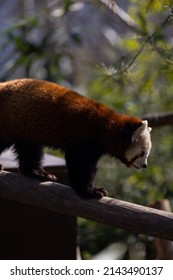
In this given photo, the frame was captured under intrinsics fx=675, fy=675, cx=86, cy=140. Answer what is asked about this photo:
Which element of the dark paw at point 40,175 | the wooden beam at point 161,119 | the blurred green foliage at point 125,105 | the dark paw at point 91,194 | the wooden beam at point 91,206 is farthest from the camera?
the blurred green foliage at point 125,105

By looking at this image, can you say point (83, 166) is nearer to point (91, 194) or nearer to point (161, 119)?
point (91, 194)

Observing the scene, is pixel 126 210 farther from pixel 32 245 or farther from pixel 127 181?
pixel 127 181

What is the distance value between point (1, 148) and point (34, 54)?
3103 mm

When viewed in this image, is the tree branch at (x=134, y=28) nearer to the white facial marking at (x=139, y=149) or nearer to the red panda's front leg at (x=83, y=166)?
the white facial marking at (x=139, y=149)

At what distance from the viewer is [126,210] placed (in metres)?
2.77

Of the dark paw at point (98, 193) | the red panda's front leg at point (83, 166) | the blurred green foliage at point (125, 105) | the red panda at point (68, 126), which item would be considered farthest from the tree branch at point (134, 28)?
the dark paw at point (98, 193)

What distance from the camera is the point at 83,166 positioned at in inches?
125

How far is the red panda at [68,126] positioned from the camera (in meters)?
3.24

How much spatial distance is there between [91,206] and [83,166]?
0.35 metres

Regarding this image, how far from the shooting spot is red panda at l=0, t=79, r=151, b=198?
3.24 metres

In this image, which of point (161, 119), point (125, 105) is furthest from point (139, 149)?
point (125, 105)

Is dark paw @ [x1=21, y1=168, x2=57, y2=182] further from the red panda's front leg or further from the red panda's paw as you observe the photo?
the red panda's front leg

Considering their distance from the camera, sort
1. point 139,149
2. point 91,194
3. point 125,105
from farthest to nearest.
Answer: point 125,105 < point 139,149 < point 91,194
